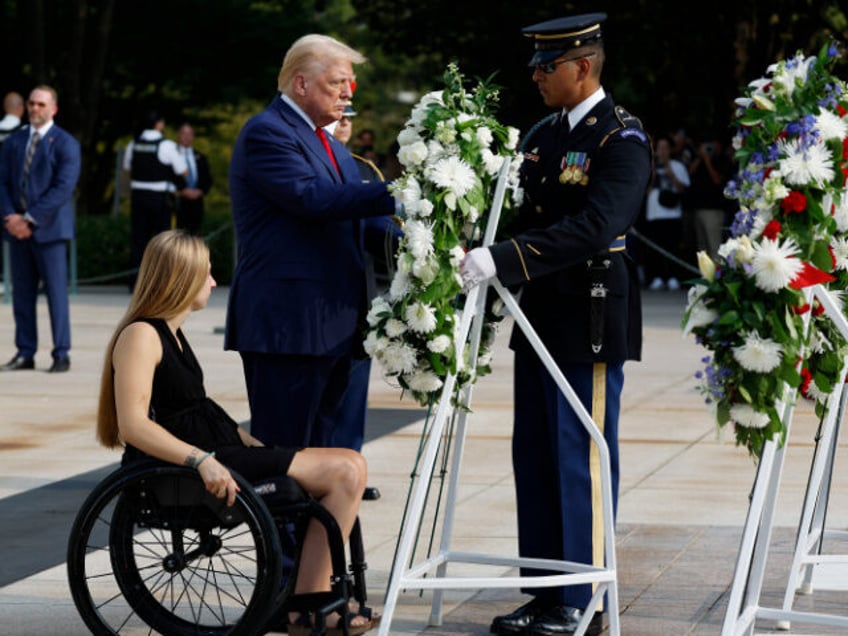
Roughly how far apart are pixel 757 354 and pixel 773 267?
0.74 feet

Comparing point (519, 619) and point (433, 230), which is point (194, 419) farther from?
point (519, 619)

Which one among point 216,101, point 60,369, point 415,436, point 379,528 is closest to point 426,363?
point 379,528

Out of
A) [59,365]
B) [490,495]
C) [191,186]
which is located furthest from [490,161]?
[191,186]

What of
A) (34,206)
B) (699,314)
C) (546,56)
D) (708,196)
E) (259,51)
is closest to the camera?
(699,314)

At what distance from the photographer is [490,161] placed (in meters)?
4.91

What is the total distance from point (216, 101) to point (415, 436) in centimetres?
2319

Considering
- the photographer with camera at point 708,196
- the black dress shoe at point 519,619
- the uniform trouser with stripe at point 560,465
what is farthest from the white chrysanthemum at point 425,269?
the photographer with camera at point 708,196

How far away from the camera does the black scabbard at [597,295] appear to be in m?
5.37

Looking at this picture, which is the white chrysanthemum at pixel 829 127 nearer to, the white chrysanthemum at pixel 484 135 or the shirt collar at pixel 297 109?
the white chrysanthemum at pixel 484 135

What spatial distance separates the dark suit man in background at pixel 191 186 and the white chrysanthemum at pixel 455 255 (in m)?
17.1

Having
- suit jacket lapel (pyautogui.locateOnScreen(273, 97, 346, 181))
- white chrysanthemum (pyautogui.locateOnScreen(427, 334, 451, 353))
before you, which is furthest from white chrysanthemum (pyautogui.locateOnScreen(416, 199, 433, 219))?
suit jacket lapel (pyautogui.locateOnScreen(273, 97, 346, 181))

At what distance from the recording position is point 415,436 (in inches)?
380

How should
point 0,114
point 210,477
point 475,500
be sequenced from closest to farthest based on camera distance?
point 210,477, point 475,500, point 0,114

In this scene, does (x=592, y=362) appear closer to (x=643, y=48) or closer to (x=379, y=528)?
(x=379, y=528)
